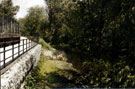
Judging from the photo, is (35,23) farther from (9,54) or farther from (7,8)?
(9,54)

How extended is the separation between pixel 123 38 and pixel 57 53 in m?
22.4

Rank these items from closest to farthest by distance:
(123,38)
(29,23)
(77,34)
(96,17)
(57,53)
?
(123,38) < (96,17) < (77,34) < (57,53) < (29,23)

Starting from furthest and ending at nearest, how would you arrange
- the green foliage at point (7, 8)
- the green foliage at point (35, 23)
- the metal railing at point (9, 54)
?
the green foliage at point (7, 8)
the green foliage at point (35, 23)
the metal railing at point (9, 54)

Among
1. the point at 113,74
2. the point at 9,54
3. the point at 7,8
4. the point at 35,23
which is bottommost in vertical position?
the point at 9,54

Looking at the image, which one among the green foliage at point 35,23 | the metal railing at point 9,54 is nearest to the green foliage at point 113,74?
the metal railing at point 9,54

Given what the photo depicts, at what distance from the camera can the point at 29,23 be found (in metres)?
48.5

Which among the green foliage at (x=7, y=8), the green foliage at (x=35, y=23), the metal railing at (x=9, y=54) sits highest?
the green foliage at (x=7, y=8)

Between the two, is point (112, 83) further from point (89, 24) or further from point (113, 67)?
point (89, 24)

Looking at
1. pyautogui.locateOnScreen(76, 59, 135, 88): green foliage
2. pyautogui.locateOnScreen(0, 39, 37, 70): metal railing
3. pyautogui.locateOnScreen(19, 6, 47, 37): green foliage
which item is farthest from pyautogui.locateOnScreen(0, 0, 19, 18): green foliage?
pyautogui.locateOnScreen(76, 59, 135, 88): green foliage

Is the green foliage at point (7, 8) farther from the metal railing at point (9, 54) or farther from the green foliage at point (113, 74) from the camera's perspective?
the green foliage at point (113, 74)

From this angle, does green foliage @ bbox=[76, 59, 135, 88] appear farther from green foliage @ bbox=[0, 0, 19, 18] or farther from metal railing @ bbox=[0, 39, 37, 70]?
green foliage @ bbox=[0, 0, 19, 18]

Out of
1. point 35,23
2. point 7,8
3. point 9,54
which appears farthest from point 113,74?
point 7,8

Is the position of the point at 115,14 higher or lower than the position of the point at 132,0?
lower

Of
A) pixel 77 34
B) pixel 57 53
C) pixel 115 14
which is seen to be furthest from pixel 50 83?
pixel 57 53
